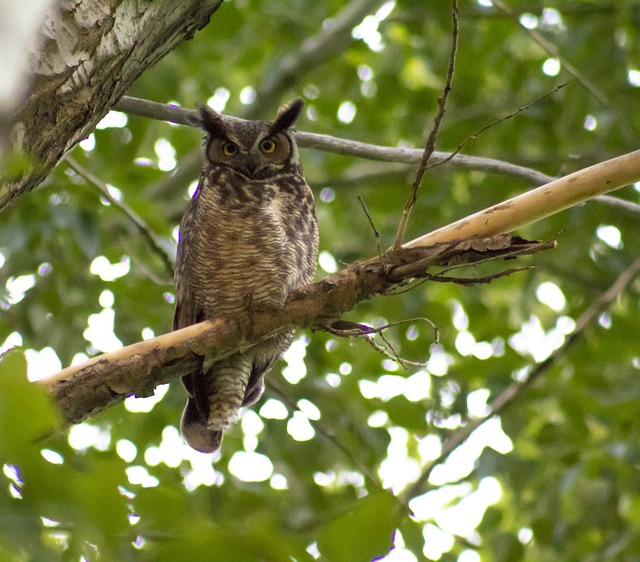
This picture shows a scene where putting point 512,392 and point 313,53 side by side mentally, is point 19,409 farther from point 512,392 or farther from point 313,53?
point 313,53

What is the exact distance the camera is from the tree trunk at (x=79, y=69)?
1330mm

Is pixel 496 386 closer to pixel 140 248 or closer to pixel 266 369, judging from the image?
pixel 266 369

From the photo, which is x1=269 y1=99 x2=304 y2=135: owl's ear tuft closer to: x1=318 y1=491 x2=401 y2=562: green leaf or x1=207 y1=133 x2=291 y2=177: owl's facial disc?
x1=207 y1=133 x2=291 y2=177: owl's facial disc

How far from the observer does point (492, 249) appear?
1654 millimetres

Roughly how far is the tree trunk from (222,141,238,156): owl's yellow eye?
1232 mm

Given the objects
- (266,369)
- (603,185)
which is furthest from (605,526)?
(603,185)

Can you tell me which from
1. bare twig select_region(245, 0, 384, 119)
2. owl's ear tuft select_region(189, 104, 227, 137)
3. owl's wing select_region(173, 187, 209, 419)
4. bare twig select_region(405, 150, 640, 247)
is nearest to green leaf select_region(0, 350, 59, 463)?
bare twig select_region(405, 150, 640, 247)

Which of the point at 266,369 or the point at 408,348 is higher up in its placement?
the point at 408,348

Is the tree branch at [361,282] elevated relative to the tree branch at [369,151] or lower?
lower

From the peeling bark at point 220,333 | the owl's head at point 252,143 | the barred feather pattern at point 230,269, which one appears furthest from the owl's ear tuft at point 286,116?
the peeling bark at point 220,333

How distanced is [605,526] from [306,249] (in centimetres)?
176

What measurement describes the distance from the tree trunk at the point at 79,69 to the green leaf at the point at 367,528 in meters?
0.87

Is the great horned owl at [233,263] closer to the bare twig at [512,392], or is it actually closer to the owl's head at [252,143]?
the owl's head at [252,143]

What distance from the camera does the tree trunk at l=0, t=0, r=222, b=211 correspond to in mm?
1330
